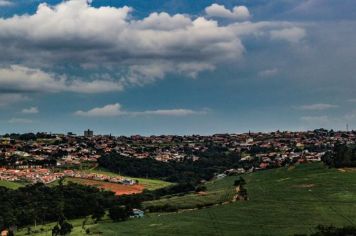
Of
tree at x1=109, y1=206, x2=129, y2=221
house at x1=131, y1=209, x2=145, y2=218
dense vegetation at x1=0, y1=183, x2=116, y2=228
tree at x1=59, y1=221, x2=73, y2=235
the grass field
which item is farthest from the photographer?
dense vegetation at x1=0, y1=183, x2=116, y2=228

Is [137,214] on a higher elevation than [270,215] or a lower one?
lower

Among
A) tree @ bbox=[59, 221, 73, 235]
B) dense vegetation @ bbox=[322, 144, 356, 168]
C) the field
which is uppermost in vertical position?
dense vegetation @ bbox=[322, 144, 356, 168]

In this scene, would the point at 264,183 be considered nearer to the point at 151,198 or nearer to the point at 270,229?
the point at 151,198

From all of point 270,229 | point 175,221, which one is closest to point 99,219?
point 175,221

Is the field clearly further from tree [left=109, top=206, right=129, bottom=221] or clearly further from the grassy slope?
tree [left=109, top=206, right=129, bottom=221]

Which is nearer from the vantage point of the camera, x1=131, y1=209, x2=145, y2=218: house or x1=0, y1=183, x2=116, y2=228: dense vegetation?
x1=131, y1=209, x2=145, y2=218: house

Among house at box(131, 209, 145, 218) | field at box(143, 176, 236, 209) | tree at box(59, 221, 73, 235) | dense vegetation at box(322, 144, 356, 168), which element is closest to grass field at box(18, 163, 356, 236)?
house at box(131, 209, 145, 218)

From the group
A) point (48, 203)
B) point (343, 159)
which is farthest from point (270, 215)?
point (48, 203)

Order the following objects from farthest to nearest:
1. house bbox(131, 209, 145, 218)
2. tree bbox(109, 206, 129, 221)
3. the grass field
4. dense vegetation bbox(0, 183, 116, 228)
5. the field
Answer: the field
dense vegetation bbox(0, 183, 116, 228)
house bbox(131, 209, 145, 218)
tree bbox(109, 206, 129, 221)
the grass field

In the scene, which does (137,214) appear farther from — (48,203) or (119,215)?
(48,203)
